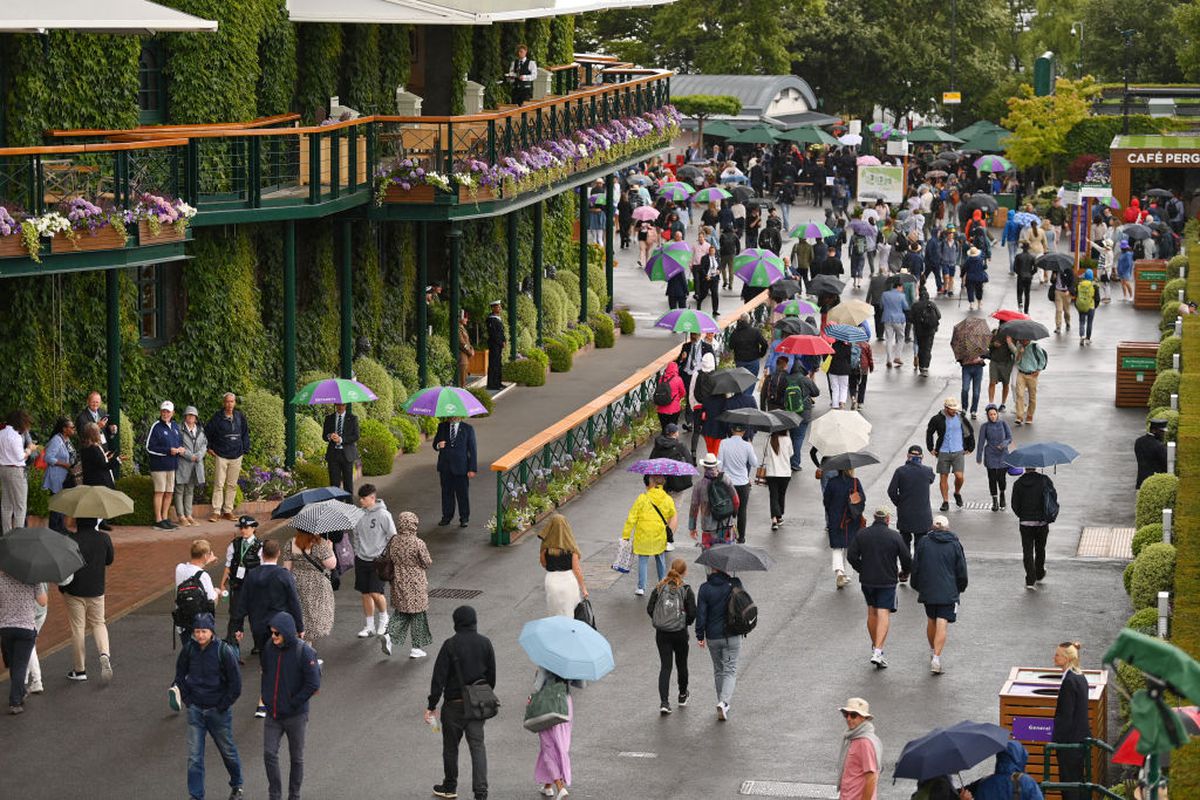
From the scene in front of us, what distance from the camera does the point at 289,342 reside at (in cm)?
2853

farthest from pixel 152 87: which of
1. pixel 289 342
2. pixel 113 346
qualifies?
pixel 113 346

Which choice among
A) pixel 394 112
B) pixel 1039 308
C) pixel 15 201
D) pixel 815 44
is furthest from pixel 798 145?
pixel 15 201

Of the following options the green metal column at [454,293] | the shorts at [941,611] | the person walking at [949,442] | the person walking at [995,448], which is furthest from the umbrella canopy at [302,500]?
the green metal column at [454,293]

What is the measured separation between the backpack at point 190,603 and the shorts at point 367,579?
8.18ft

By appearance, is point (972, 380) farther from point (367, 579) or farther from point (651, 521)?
point (367, 579)

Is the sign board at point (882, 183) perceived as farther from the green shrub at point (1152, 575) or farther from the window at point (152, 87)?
the green shrub at point (1152, 575)

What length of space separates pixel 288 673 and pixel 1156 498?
1070 cm

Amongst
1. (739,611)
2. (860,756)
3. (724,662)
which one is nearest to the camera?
(860,756)

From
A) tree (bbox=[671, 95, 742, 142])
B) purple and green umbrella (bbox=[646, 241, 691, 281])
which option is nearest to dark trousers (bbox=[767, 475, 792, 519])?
purple and green umbrella (bbox=[646, 241, 691, 281])

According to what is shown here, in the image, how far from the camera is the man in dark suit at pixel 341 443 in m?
26.6

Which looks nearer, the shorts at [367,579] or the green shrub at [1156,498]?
the shorts at [367,579]

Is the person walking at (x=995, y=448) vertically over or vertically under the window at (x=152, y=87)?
under

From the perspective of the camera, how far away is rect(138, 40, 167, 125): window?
27.5 meters

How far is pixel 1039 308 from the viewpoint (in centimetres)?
4569
